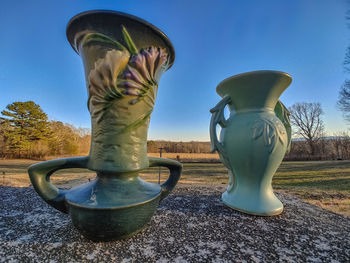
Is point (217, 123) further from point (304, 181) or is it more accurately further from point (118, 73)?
point (304, 181)

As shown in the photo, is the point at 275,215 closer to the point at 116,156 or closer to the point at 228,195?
the point at 228,195

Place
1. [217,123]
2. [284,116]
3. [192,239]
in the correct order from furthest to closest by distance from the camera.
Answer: [284,116]
[217,123]
[192,239]

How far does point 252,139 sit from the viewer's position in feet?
4.31

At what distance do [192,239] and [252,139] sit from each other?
2.87ft

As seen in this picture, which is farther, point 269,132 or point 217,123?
point 217,123

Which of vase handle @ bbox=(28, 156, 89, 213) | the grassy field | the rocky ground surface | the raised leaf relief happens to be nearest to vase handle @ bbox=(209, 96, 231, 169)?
the raised leaf relief

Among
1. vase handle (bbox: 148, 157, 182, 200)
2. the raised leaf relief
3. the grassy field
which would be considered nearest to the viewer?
vase handle (bbox: 148, 157, 182, 200)

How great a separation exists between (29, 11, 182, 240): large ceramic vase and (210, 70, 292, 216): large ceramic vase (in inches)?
33.0

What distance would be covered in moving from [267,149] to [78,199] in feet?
4.43

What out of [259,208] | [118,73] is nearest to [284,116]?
[259,208]

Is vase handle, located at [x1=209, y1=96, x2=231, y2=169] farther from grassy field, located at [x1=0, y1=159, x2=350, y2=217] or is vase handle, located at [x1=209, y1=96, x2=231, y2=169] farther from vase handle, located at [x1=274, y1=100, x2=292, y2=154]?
grassy field, located at [x1=0, y1=159, x2=350, y2=217]

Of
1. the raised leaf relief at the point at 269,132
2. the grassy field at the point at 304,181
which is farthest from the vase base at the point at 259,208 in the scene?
the grassy field at the point at 304,181

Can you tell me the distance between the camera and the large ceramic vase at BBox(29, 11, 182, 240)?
77cm

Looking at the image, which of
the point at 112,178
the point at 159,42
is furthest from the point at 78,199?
the point at 159,42
